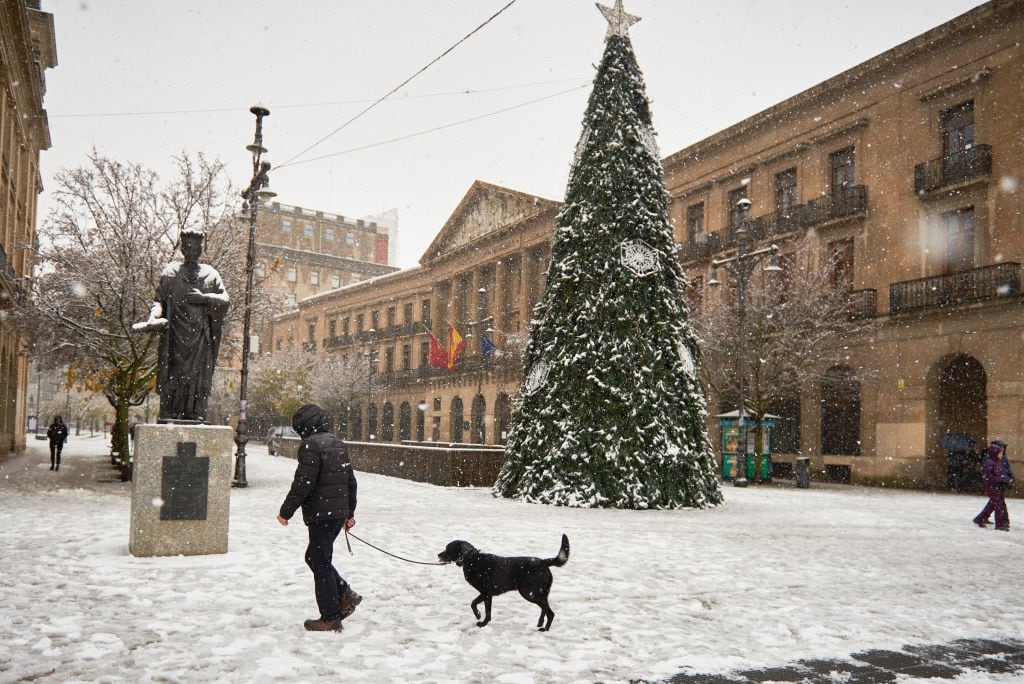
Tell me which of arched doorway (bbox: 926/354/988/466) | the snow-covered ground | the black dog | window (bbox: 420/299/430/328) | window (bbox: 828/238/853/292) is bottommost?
the snow-covered ground

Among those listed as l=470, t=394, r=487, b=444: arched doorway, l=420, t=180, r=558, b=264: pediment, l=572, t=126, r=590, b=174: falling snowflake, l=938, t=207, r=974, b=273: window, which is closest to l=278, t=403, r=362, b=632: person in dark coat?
l=572, t=126, r=590, b=174: falling snowflake

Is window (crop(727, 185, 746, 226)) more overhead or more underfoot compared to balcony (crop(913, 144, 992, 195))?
more overhead

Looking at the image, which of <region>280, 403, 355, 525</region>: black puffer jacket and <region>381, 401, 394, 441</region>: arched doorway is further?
<region>381, 401, 394, 441</region>: arched doorway

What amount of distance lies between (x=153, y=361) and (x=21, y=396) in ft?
75.4

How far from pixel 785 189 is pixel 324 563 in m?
28.4

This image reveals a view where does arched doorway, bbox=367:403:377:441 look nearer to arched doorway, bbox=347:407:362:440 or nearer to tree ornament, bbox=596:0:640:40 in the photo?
arched doorway, bbox=347:407:362:440

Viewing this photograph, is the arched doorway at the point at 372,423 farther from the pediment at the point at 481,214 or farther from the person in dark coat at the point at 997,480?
the person in dark coat at the point at 997,480

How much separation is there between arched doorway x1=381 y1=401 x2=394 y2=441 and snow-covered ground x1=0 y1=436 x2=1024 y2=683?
1926 inches

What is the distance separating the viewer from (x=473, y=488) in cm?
1945

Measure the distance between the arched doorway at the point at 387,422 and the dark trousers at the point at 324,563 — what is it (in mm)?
55931

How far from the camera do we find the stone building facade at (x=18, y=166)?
24.1m

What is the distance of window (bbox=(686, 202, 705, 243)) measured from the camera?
113 ft

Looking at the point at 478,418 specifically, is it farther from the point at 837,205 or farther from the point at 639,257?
the point at 639,257

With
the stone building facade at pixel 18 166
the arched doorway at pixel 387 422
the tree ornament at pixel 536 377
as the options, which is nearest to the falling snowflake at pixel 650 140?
the tree ornament at pixel 536 377
